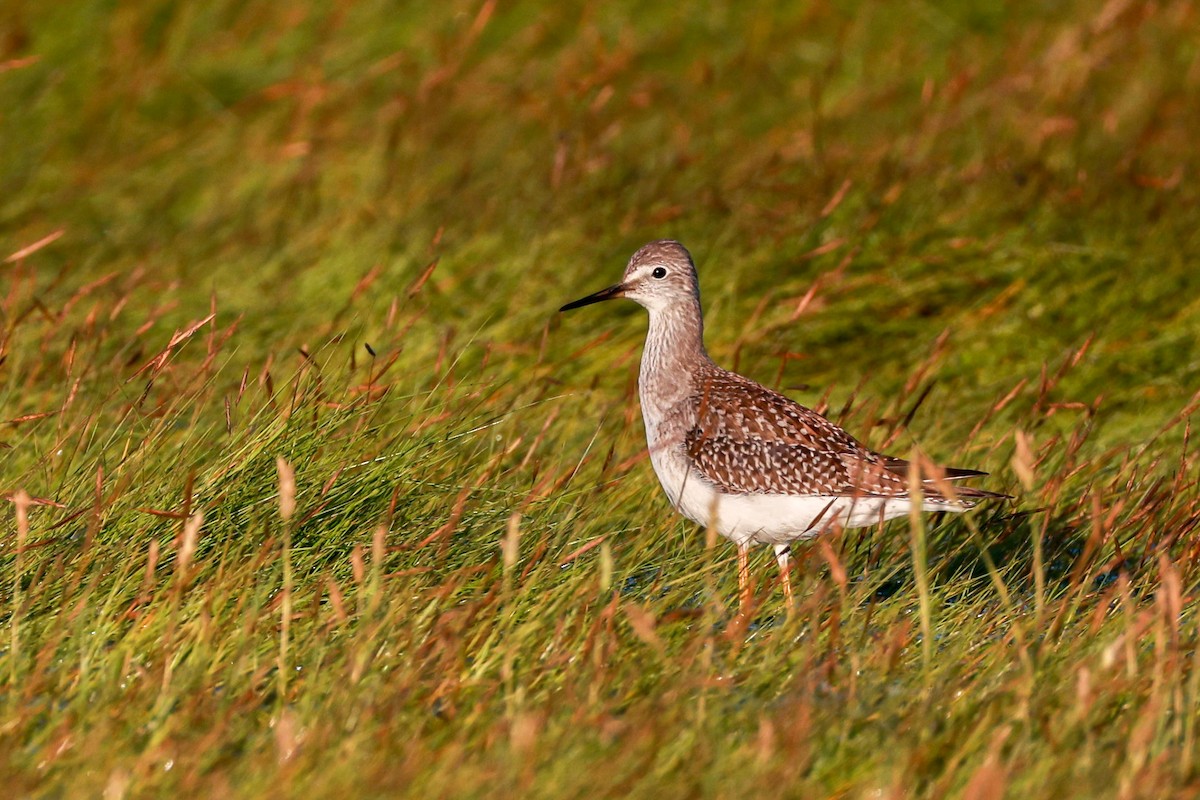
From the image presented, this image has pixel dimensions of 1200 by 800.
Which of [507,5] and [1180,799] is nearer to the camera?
[1180,799]

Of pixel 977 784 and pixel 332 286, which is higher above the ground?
pixel 977 784

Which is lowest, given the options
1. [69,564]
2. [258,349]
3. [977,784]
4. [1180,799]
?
[258,349]

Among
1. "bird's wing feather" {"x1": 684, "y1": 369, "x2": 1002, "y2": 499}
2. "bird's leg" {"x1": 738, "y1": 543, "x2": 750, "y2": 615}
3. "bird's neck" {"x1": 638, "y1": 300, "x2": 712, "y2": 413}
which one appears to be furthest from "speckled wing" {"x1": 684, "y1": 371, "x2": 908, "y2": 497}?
"bird's leg" {"x1": 738, "y1": 543, "x2": 750, "y2": 615}

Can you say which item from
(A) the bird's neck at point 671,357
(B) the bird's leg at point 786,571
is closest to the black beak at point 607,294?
(A) the bird's neck at point 671,357

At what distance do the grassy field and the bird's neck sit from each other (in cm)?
29

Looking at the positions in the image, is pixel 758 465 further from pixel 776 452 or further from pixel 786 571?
pixel 786 571

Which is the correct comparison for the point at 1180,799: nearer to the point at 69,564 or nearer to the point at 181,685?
the point at 181,685

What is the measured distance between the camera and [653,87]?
10914mm

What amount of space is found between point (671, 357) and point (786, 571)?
170cm

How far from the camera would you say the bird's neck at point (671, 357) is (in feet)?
22.5

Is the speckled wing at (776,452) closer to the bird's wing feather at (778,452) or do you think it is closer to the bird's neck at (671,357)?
the bird's wing feather at (778,452)

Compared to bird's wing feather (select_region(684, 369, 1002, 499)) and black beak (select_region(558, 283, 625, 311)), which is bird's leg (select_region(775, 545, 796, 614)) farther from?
black beak (select_region(558, 283, 625, 311))

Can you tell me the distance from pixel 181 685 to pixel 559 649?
3.54ft

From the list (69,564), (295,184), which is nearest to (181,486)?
(69,564)
